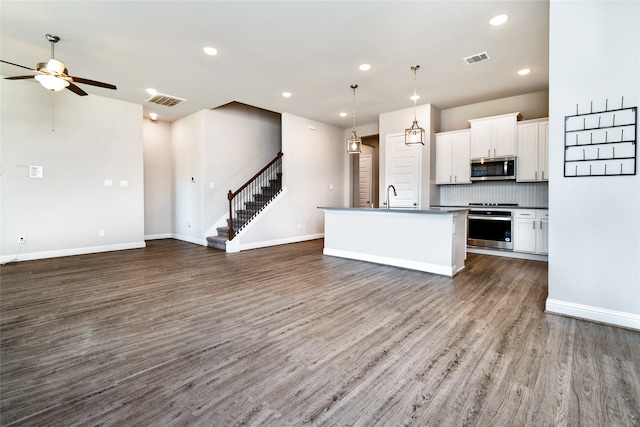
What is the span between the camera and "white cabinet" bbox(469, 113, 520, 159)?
5480 millimetres

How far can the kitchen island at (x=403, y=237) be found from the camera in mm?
4234

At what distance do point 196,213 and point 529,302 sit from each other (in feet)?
22.3

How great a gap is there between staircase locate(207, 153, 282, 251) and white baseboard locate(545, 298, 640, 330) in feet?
18.2

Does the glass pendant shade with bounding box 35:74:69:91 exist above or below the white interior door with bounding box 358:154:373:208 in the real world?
above

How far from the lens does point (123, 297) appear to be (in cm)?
332

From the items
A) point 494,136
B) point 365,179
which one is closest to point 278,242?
point 365,179

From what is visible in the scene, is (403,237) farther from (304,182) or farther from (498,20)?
(304,182)

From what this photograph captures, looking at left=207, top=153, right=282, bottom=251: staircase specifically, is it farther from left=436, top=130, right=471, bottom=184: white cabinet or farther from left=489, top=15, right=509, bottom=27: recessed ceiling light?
left=489, top=15, right=509, bottom=27: recessed ceiling light

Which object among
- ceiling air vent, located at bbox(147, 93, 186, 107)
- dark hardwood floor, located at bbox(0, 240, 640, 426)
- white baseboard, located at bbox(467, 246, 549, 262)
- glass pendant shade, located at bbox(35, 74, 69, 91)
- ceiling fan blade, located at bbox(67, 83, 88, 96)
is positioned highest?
ceiling air vent, located at bbox(147, 93, 186, 107)

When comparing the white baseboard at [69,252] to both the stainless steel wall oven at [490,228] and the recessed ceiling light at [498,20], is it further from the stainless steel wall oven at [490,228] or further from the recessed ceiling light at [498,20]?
the recessed ceiling light at [498,20]

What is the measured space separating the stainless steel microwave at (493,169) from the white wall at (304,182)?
382 centimetres

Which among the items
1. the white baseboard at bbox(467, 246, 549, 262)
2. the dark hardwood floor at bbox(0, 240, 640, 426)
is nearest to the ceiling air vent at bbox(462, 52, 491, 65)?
the dark hardwood floor at bbox(0, 240, 640, 426)

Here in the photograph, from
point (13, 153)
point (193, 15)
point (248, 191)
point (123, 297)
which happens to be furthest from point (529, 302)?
point (13, 153)

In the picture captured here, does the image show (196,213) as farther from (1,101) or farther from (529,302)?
(529,302)
